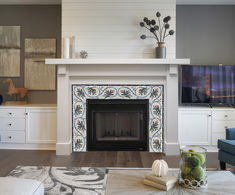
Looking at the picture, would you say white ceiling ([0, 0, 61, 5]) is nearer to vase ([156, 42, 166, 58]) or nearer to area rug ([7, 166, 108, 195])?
vase ([156, 42, 166, 58])

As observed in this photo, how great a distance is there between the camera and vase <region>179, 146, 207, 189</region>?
63.1 inches

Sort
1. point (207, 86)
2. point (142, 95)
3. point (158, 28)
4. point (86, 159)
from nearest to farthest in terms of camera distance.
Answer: point (86, 159) → point (158, 28) → point (142, 95) → point (207, 86)

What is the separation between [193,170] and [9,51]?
13.7 feet

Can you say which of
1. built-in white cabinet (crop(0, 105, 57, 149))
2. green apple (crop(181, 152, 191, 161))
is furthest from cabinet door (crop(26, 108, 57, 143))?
green apple (crop(181, 152, 191, 161))

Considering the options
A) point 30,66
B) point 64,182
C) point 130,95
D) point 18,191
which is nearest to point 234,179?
point 18,191

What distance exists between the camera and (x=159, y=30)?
13.4 feet

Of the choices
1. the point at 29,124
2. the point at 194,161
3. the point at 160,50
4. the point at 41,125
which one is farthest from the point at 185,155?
the point at 29,124

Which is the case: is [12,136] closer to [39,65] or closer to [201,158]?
[39,65]

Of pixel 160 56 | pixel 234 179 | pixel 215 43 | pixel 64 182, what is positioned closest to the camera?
pixel 234 179

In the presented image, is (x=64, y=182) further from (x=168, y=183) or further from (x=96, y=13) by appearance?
(x=96, y=13)

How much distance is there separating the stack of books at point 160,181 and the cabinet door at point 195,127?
8.41 ft

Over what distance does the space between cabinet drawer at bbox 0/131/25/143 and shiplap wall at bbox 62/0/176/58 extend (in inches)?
67.9

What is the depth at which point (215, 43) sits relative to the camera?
4645 mm

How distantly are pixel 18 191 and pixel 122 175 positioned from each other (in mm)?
718
